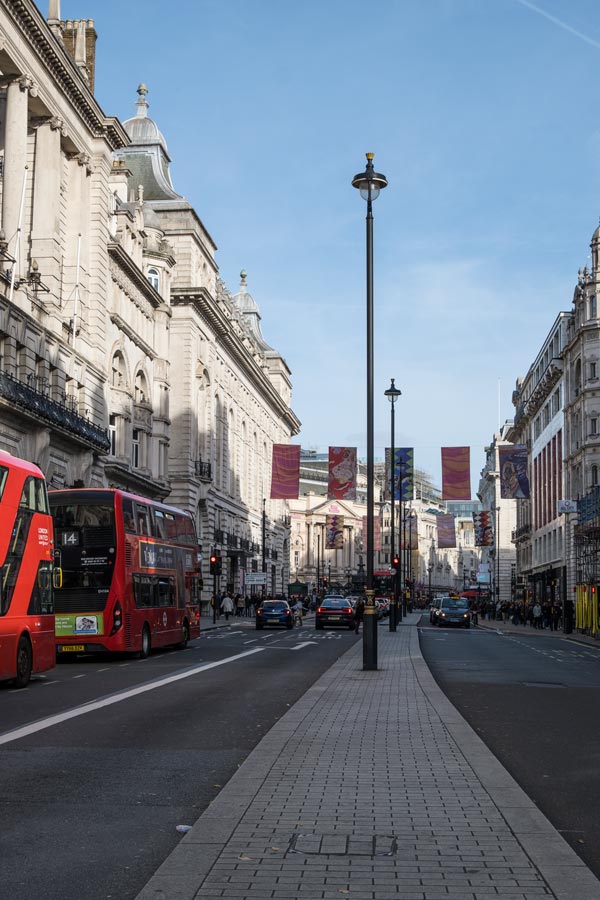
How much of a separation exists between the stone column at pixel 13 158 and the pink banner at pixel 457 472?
19.4 m

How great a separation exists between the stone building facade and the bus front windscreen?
36.4 feet

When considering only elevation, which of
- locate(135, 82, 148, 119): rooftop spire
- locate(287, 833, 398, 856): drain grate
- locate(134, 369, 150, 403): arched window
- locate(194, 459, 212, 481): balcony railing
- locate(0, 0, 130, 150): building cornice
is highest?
locate(135, 82, 148, 119): rooftop spire

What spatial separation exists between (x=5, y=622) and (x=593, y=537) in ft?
132

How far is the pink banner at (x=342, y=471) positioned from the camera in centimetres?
4747

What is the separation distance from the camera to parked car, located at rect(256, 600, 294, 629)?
2110 inches

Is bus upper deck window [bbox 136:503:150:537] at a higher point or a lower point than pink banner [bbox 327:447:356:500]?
lower

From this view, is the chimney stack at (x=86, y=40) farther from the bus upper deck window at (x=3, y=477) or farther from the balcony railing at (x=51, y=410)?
the bus upper deck window at (x=3, y=477)

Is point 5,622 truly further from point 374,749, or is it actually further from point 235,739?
point 374,749

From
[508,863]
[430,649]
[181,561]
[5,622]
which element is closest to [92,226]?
[181,561]

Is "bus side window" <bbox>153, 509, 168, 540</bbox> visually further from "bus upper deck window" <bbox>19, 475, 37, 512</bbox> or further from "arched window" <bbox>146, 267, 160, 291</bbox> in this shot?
"arched window" <bbox>146, 267, 160, 291</bbox>

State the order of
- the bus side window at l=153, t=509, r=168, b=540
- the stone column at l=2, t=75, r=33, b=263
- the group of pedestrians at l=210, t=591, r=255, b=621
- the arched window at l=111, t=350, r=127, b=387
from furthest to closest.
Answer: the group of pedestrians at l=210, t=591, r=255, b=621
the arched window at l=111, t=350, r=127, b=387
the stone column at l=2, t=75, r=33, b=263
the bus side window at l=153, t=509, r=168, b=540

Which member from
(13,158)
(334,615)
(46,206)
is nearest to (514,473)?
(334,615)

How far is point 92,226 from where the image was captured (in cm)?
4931

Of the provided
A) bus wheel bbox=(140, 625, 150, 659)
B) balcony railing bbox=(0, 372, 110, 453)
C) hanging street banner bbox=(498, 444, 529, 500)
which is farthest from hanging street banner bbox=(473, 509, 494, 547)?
bus wheel bbox=(140, 625, 150, 659)
